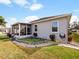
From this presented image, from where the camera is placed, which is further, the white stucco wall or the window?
the window

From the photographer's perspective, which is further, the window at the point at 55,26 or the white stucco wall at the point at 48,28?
the window at the point at 55,26

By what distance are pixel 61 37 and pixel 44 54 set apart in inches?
247

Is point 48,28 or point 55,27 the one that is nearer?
point 55,27

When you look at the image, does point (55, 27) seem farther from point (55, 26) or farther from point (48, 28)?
point (48, 28)

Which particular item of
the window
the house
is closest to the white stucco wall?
the house

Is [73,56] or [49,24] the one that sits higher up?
[49,24]

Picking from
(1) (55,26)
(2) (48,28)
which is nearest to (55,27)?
(1) (55,26)

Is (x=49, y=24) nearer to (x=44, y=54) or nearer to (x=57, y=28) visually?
(x=57, y=28)

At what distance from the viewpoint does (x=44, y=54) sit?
30.6 feet

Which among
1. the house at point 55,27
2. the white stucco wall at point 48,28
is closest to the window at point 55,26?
the house at point 55,27

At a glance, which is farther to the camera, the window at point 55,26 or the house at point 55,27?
the window at point 55,26

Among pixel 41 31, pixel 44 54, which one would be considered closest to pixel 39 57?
pixel 44 54

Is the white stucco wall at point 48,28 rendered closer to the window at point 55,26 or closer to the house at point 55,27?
the house at point 55,27

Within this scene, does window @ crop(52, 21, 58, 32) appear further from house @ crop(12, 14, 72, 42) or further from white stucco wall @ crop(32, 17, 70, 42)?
white stucco wall @ crop(32, 17, 70, 42)
